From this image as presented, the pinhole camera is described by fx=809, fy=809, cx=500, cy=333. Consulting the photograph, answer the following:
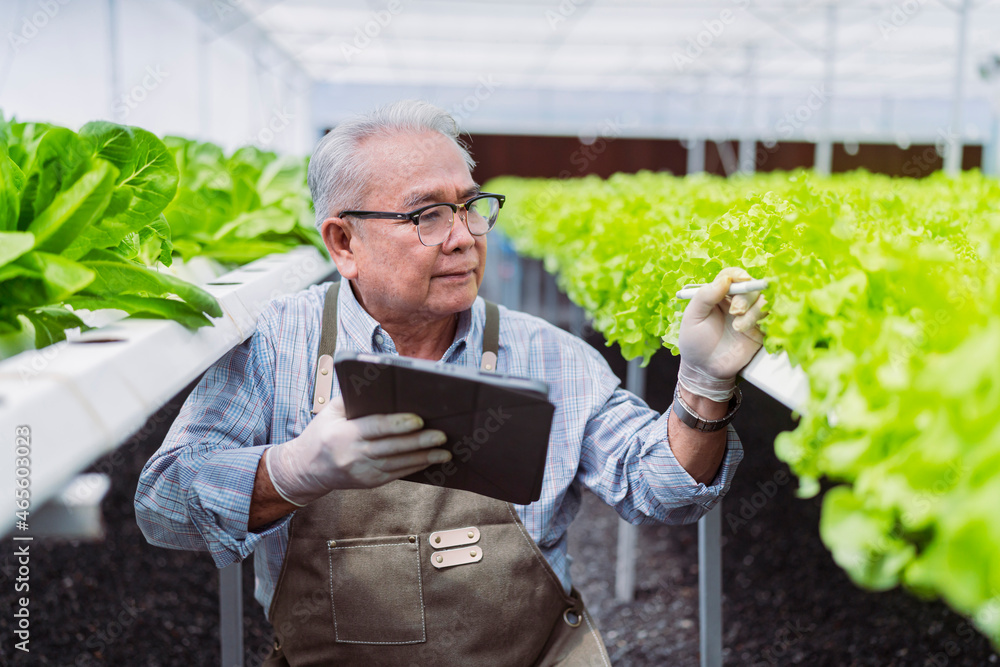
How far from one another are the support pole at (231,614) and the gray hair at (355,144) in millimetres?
992

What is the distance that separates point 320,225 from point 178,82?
8.51 metres

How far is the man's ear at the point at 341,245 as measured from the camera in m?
1.80

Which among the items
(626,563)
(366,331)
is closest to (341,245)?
(366,331)

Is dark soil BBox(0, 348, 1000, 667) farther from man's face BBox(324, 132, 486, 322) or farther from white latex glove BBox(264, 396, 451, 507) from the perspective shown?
white latex glove BBox(264, 396, 451, 507)

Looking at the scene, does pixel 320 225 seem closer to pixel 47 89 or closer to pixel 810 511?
pixel 810 511

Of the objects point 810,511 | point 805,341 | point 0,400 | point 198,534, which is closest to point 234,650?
point 198,534

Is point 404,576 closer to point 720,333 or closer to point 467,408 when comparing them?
point 467,408

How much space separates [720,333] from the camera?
129cm

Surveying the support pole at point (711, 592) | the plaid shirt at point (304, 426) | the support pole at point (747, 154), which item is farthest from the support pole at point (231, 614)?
the support pole at point (747, 154)

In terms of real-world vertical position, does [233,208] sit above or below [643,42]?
below

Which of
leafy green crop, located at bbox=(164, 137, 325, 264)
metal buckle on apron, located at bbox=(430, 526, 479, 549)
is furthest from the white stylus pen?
leafy green crop, located at bbox=(164, 137, 325, 264)

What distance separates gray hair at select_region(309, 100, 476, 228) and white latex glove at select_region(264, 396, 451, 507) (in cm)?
61

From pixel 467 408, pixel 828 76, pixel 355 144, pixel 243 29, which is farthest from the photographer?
pixel 243 29

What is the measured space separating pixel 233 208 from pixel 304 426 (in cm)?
153
